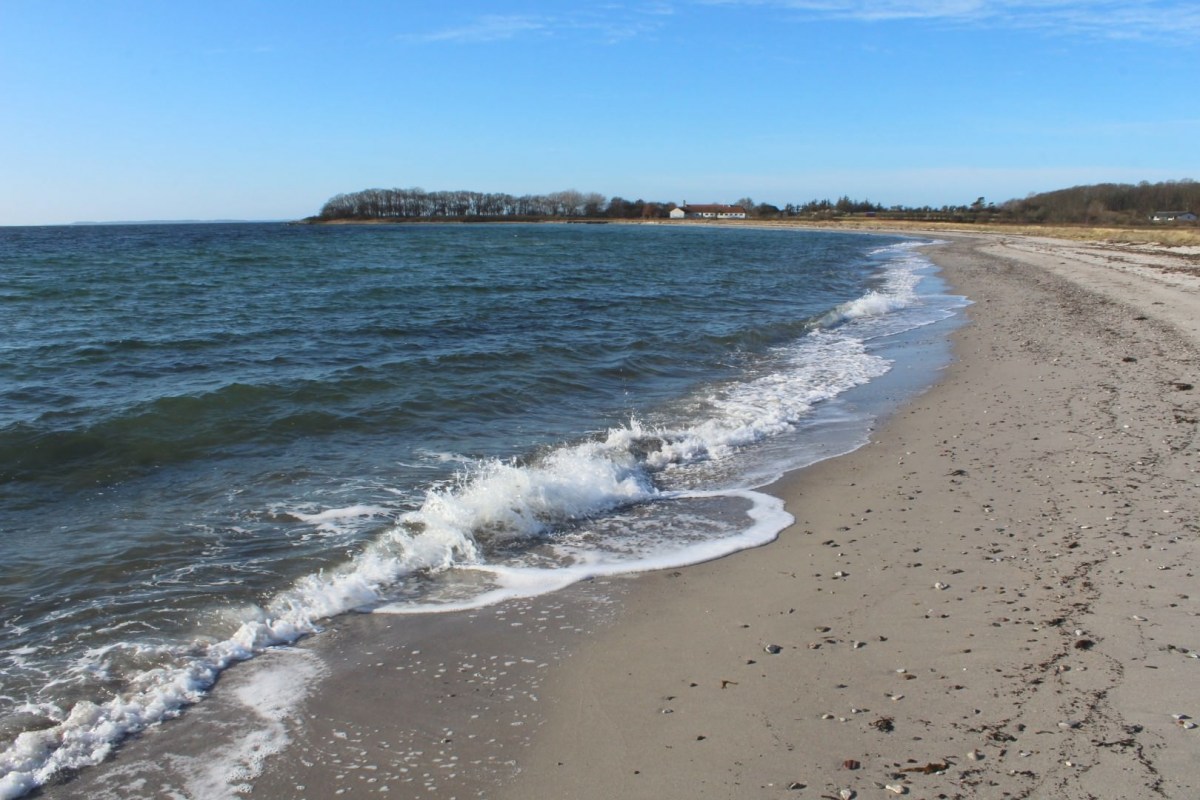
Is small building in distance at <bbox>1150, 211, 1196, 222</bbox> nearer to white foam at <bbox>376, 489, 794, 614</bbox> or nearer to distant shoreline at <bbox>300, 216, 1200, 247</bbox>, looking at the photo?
distant shoreline at <bbox>300, 216, 1200, 247</bbox>

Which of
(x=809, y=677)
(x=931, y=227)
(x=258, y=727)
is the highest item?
(x=931, y=227)

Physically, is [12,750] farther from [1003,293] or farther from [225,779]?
[1003,293]

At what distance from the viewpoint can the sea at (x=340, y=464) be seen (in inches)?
208

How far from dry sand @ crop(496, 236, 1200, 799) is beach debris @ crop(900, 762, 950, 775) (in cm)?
1

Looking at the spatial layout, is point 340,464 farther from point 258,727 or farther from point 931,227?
point 931,227

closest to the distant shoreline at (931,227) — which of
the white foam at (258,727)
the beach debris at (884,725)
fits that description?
the beach debris at (884,725)

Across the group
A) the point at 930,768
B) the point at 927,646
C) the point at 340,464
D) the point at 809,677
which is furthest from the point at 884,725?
the point at 340,464

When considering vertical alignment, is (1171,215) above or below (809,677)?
above

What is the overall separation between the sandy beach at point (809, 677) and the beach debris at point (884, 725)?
12mm

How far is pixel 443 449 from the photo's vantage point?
9.86 metres

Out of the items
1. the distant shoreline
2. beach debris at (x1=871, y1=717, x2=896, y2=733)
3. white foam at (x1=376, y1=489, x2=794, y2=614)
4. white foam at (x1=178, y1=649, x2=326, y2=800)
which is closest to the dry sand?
beach debris at (x1=871, y1=717, x2=896, y2=733)

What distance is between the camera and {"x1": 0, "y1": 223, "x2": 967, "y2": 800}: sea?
17.4 feet

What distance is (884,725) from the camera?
3.86 m

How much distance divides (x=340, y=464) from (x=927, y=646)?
6.83 m
